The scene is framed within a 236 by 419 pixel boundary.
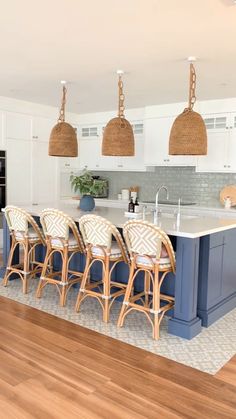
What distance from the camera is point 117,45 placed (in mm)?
3459

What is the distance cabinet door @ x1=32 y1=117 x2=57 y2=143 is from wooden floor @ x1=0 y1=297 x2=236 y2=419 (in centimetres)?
423

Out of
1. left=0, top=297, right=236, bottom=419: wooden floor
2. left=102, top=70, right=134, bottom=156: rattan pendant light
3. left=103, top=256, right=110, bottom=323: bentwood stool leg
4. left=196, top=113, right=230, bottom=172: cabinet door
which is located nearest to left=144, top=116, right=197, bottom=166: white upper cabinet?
left=196, top=113, right=230, bottom=172: cabinet door

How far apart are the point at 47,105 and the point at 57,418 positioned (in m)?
5.61

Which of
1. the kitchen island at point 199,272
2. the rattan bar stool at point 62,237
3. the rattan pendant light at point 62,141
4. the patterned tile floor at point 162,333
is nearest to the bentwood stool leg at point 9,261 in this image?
the patterned tile floor at point 162,333

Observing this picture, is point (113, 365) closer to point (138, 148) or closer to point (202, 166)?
point (202, 166)

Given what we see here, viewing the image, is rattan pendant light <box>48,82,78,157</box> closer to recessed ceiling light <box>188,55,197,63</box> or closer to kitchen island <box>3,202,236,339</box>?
kitchen island <box>3,202,236,339</box>

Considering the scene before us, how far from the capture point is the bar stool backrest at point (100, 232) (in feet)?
11.2

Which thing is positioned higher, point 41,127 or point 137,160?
point 41,127

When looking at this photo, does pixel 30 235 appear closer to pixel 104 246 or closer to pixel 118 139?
pixel 104 246

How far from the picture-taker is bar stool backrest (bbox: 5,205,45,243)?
4188mm

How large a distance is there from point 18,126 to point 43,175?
39.2 inches

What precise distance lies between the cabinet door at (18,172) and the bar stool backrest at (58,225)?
2.67 meters

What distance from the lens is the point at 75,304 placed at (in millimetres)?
3961

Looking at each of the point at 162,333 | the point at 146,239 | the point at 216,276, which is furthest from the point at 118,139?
the point at 162,333
